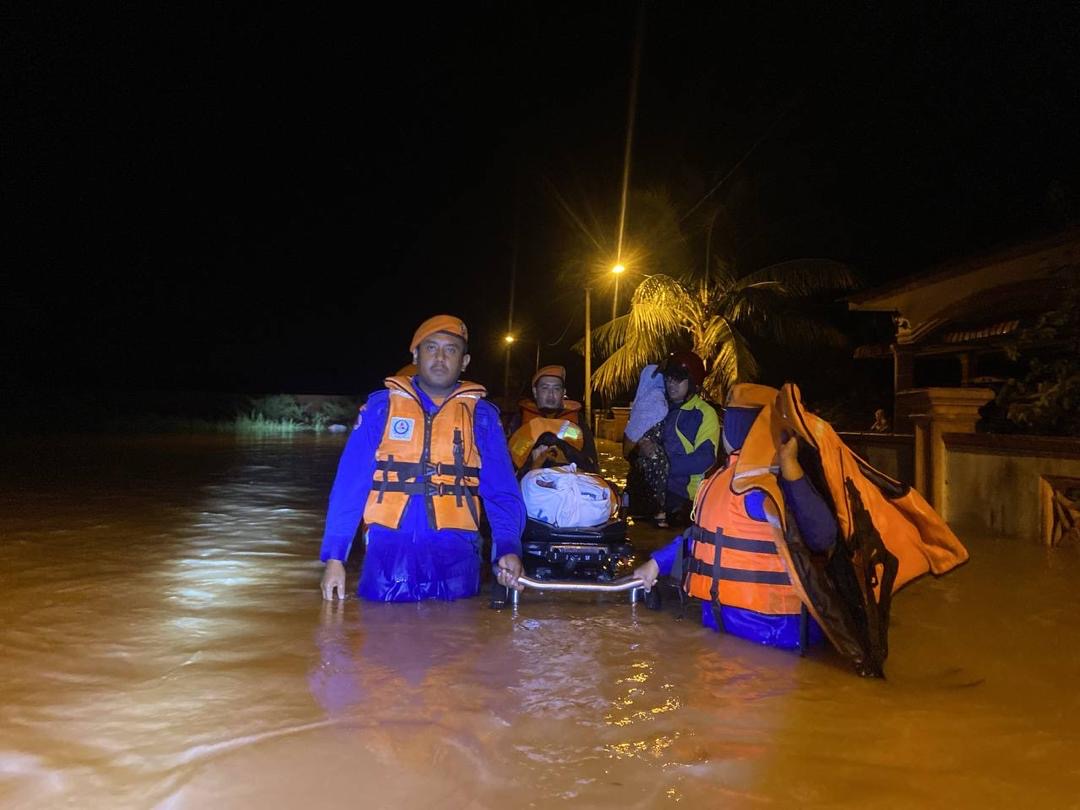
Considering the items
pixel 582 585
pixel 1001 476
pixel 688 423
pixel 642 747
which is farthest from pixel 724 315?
pixel 642 747

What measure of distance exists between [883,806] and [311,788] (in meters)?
1.92

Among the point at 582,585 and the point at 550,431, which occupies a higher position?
the point at 550,431

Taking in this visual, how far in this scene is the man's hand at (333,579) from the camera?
485cm

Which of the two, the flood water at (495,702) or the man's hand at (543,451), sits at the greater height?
the man's hand at (543,451)

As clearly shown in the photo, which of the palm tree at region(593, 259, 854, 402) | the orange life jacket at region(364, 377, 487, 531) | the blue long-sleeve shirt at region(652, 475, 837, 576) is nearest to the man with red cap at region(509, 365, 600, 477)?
the orange life jacket at region(364, 377, 487, 531)

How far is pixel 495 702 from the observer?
3.57 metres

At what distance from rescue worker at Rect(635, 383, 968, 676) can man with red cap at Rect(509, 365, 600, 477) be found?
6.91 ft

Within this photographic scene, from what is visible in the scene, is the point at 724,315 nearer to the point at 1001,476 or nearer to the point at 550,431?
the point at 1001,476

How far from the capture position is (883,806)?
271cm

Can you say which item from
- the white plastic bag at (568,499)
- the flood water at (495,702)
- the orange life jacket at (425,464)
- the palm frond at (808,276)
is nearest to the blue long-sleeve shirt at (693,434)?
the flood water at (495,702)

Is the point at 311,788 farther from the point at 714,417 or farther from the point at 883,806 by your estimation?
the point at 714,417

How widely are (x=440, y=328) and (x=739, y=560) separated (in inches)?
92.3

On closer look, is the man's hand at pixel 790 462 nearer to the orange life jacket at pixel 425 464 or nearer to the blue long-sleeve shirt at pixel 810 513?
the blue long-sleeve shirt at pixel 810 513

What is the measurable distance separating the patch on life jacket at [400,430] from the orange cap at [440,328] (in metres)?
0.51
